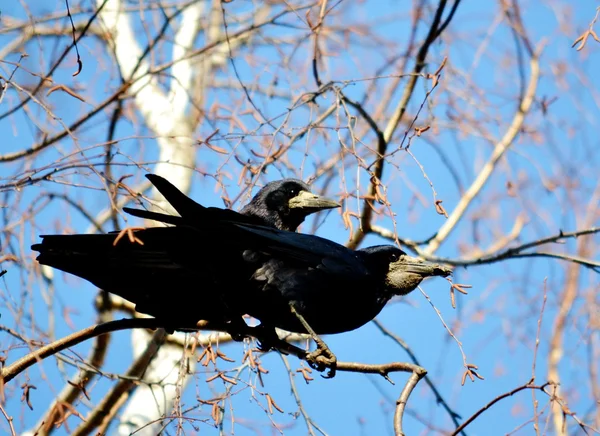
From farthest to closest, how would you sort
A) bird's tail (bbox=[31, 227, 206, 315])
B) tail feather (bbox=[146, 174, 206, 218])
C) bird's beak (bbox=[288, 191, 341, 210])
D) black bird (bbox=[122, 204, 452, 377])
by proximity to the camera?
bird's beak (bbox=[288, 191, 341, 210]), black bird (bbox=[122, 204, 452, 377]), bird's tail (bbox=[31, 227, 206, 315]), tail feather (bbox=[146, 174, 206, 218])

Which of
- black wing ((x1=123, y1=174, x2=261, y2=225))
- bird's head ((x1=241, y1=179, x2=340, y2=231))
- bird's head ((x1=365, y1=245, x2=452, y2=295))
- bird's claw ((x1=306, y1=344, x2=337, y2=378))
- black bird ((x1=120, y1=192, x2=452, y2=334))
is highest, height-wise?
bird's head ((x1=241, y1=179, x2=340, y2=231))

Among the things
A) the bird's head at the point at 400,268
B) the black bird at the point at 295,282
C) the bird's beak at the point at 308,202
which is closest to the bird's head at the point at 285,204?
the bird's beak at the point at 308,202

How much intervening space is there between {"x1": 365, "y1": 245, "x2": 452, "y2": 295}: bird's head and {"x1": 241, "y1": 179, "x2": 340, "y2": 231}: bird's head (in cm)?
113

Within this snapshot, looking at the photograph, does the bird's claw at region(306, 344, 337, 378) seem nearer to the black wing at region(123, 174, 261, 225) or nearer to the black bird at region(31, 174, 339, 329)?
the black bird at region(31, 174, 339, 329)

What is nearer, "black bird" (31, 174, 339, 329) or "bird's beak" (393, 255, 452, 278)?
"black bird" (31, 174, 339, 329)

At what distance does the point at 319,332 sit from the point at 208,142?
1.07m

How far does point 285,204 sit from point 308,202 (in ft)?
0.54

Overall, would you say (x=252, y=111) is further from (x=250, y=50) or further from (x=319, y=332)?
(x=250, y=50)

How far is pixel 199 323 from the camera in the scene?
381cm

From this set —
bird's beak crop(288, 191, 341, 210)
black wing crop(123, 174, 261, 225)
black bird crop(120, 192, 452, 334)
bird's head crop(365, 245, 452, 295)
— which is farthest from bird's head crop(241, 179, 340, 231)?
black wing crop(123, 174, 261, 225)

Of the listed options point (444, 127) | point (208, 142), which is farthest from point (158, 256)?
point (444, 127)

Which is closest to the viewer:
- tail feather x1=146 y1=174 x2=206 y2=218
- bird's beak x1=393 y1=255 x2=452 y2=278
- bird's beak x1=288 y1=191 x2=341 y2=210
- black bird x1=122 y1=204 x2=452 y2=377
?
tail feather x1=146 y1=174 x2=206 y2=218

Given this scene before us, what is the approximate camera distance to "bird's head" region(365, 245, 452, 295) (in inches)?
161

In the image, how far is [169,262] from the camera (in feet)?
12.0
